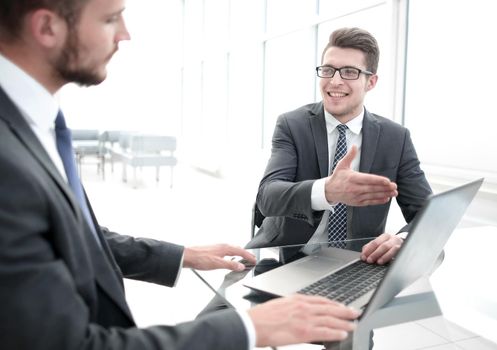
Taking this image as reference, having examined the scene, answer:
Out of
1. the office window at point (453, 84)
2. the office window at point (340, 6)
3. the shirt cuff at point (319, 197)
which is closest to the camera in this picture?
the shirt cuff at point (319, 197)

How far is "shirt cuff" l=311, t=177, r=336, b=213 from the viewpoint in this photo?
1369mm

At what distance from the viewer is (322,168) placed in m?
1.76

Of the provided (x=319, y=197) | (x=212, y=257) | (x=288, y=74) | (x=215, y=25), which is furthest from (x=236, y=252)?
(x=215, y=25)

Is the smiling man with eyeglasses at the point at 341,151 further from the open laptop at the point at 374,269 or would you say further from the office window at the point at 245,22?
the office window at the point at 245,22

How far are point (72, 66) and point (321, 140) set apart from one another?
1.19 meters

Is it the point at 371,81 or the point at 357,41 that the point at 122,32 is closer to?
the point at 357,41

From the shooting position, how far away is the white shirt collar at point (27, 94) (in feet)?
2.26

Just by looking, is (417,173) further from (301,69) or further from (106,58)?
(301,69)

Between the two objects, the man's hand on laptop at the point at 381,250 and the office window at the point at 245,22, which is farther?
the office window at the point at 245,22

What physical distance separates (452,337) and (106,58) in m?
0.91

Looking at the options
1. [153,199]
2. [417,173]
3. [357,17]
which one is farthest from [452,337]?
[153,199]

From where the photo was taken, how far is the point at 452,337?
1.00 m

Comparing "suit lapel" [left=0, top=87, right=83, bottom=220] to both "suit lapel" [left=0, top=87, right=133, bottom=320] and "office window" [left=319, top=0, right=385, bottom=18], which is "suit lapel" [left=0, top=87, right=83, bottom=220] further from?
"office window" [left=319, top=0, right=385, bottom=18]

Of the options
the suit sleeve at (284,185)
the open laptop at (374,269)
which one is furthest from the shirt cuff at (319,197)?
the open laptop at (374,269)
